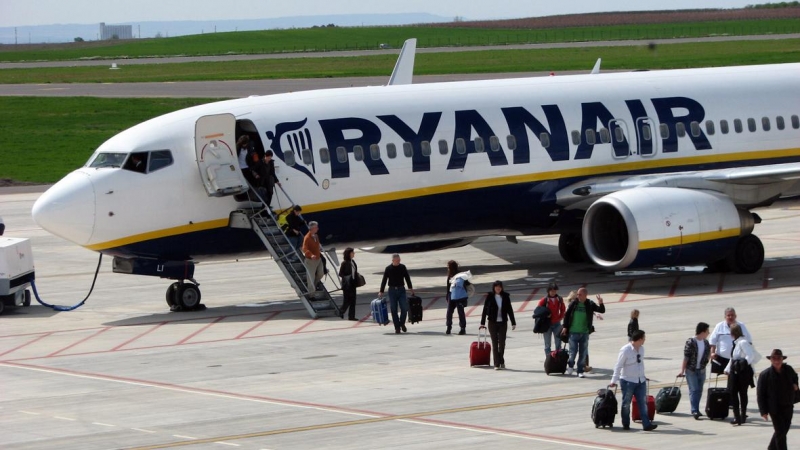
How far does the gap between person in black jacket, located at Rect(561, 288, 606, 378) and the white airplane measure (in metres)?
9.74

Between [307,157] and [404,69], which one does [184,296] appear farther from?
[404,69]

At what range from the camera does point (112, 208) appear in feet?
111

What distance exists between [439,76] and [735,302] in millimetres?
75207

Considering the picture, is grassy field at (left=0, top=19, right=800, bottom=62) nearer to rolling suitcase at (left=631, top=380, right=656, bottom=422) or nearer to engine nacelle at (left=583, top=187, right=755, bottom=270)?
engine nacelle at (left=583, top=187, right=755, bottom=270)

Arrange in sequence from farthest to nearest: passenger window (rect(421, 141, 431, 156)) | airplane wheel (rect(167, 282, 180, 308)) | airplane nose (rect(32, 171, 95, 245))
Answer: passenger window (rect(421, 141, 431, 156)), airplane wheel (rect(167, 282, 180, 308)), airplane nose (rect(32, 171, 95, 245))

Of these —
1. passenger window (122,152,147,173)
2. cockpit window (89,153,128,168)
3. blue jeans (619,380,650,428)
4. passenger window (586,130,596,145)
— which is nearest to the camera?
blue jeans (619,380,650,428)

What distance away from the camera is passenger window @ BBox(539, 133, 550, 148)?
38.5m

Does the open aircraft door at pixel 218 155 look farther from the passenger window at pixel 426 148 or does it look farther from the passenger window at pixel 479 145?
the passenger window at pixel 479 145

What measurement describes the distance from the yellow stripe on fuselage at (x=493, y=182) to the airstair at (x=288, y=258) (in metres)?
0.84

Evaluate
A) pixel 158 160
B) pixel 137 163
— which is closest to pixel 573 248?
pixel 158 160

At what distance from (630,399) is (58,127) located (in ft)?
229

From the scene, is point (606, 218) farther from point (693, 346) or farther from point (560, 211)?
point (693, 346)

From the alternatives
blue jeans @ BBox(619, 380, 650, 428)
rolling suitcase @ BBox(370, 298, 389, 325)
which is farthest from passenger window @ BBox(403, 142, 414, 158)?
blue jeans @ BBox(619, 380, 650, 428)

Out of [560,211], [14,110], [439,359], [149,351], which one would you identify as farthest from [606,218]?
[14,110]
